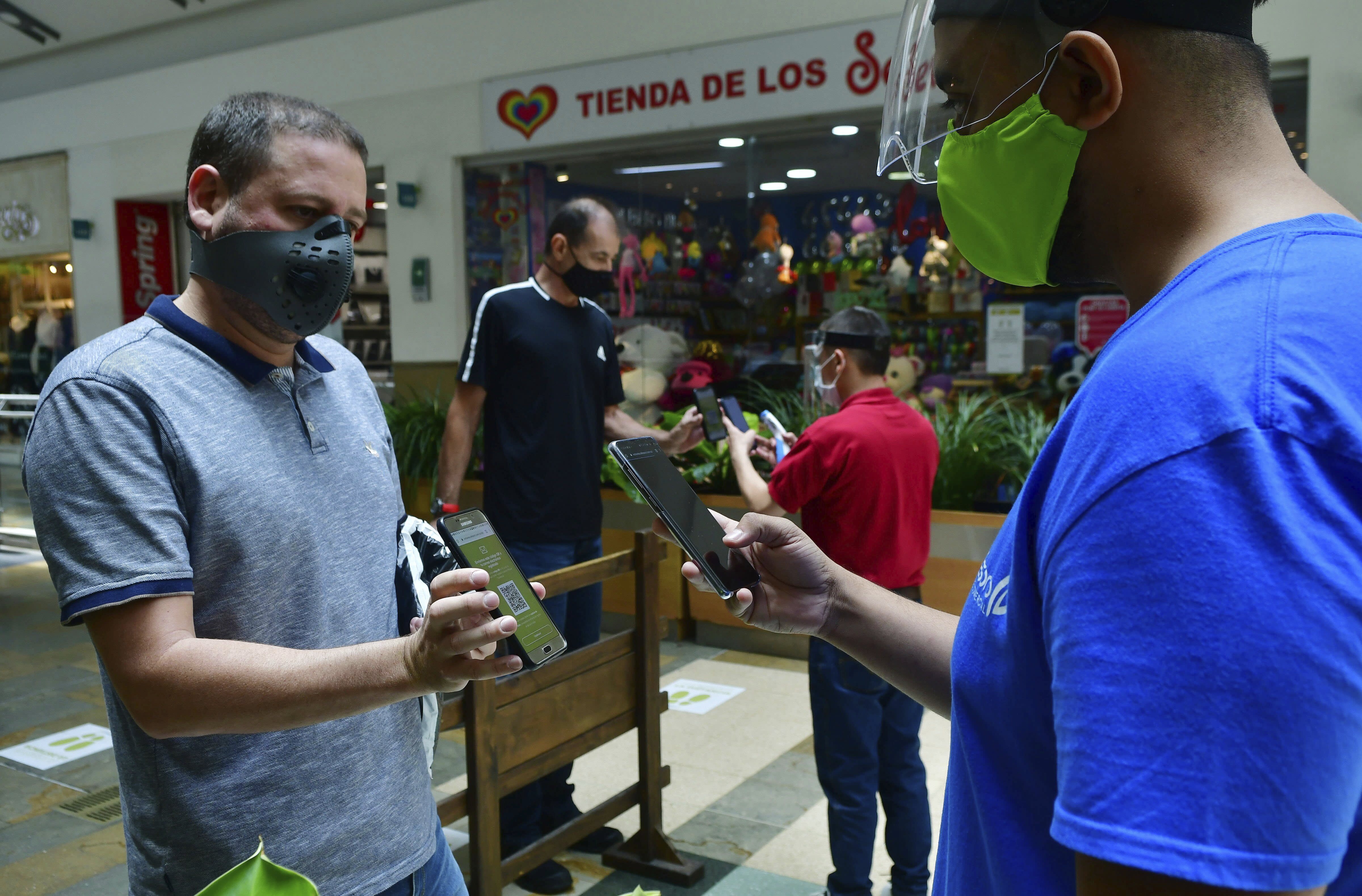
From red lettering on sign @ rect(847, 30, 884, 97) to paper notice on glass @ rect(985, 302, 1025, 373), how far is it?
5.29ft

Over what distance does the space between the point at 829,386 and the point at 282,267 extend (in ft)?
7.08

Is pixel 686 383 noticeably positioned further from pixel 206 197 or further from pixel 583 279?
pixel 206 197

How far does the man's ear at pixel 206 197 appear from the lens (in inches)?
59.3

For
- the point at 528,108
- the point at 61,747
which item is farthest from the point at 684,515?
the point at 528,108

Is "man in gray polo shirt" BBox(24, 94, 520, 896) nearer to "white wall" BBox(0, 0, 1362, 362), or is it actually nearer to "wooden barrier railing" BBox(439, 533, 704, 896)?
"wooden barrier railing" BBox(439, 533, 704, 896)

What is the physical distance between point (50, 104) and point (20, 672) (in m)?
7.67

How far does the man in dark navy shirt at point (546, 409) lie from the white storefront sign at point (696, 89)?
3200 mm

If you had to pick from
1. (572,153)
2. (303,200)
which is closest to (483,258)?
(572,153)

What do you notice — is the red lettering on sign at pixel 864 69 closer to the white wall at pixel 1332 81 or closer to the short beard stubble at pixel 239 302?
the white wall at pixel 1332 81

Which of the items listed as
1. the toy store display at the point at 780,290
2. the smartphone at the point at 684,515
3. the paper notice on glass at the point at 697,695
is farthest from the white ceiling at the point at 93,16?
the smartphone at the point at 684,515

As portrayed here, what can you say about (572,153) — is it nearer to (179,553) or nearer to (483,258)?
(483,258)

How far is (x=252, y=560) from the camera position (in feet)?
4.54

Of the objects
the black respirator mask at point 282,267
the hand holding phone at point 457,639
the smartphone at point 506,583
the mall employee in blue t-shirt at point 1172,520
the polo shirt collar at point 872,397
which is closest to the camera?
the mall employee in blue t-shirt at point 1172,520

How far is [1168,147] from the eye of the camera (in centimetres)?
75
